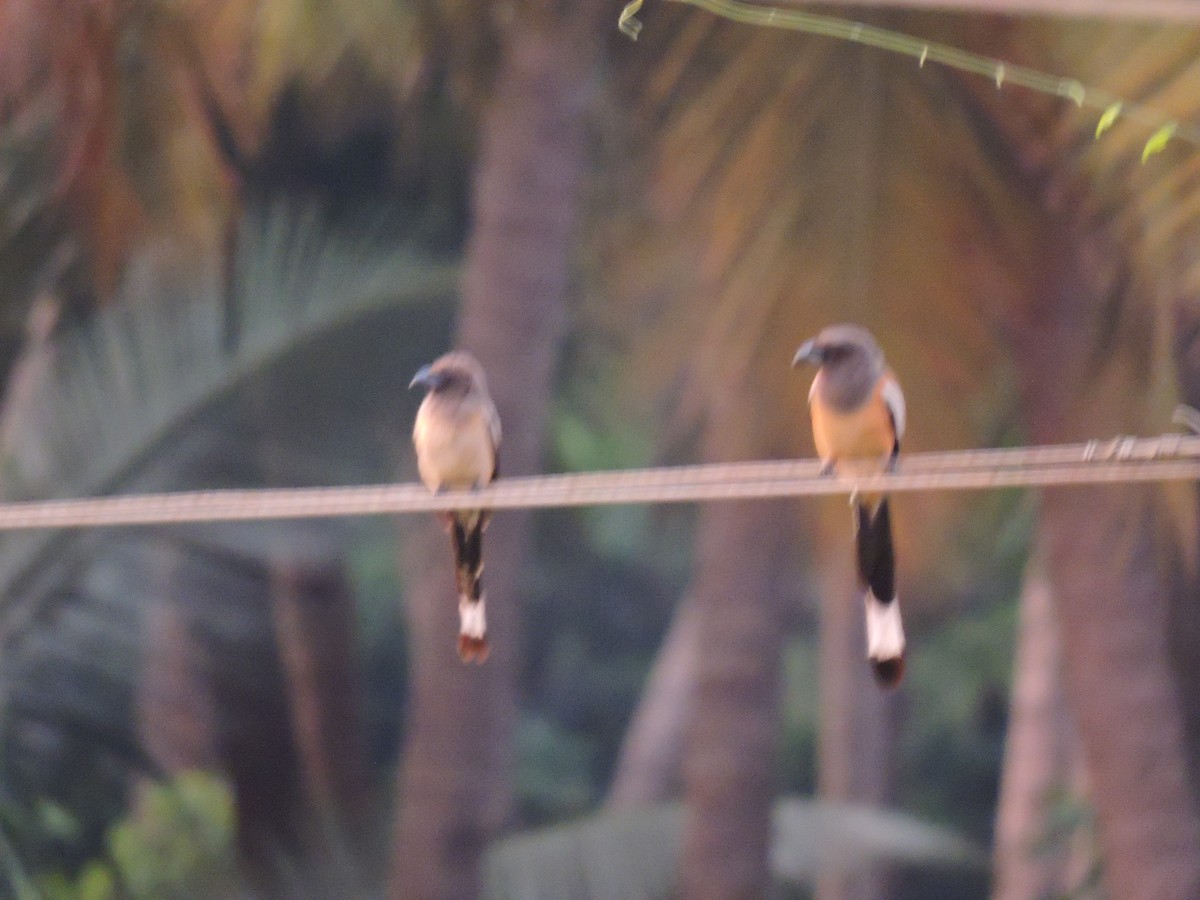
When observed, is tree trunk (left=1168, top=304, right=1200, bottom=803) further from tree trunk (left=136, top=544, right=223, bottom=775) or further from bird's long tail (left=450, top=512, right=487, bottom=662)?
tree trunk (left=136, top=544, right=223, bottom=775)

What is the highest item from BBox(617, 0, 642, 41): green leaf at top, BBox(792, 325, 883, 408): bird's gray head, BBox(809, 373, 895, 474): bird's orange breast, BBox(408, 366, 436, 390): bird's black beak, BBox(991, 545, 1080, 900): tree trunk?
BBox(617, 0, 642, 41): green leaf at top

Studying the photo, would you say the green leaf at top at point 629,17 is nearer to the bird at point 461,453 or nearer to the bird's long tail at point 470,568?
the bird at point 461,453

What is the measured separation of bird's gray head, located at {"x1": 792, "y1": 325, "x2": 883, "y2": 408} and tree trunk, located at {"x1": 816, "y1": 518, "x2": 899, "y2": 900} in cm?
556

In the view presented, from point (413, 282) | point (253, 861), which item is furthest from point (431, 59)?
point (253, 861)

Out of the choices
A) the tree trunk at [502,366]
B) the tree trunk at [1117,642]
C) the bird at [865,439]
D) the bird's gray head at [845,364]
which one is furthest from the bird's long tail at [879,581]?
the tree trunk at [502,366]

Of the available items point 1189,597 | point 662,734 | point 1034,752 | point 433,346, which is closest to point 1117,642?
point 1189,597

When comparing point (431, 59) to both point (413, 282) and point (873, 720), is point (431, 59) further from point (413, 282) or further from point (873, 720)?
point (873, 720)

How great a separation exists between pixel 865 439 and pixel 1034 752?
6518 millimetres

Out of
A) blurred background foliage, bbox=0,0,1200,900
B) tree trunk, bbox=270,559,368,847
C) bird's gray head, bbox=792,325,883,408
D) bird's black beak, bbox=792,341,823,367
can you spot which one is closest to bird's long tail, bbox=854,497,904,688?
bird's gray head, bbox=792,325,883,408

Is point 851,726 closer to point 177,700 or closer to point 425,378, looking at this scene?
point 177,700

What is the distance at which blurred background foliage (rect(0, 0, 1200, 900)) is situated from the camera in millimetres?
6348

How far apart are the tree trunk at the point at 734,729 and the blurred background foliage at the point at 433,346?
0.43 feet

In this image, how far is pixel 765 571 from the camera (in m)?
8.45

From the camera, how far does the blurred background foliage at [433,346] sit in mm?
6348
